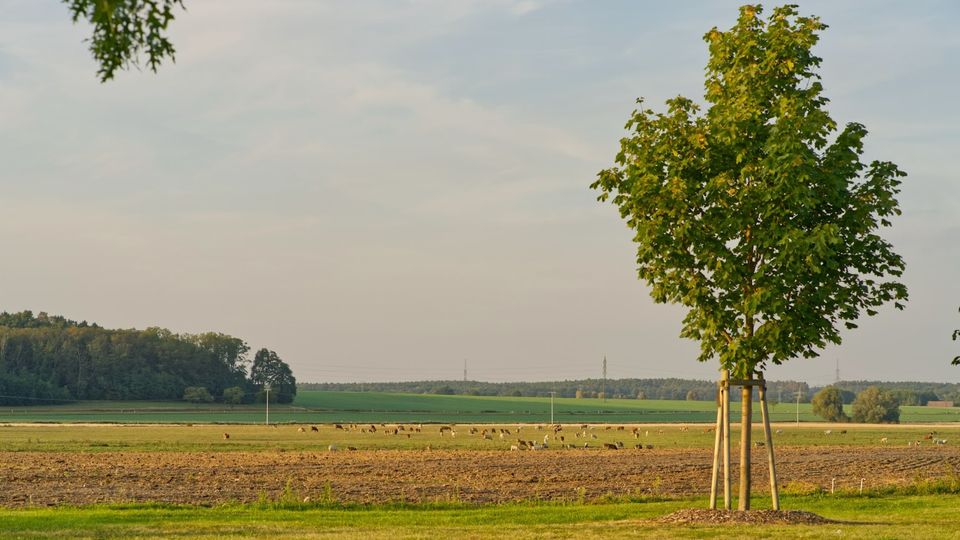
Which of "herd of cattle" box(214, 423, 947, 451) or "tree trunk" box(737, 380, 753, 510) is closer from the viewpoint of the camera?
"tree trunk" box(737, 380, 753, 510)

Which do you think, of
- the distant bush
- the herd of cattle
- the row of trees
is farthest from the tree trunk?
the row of trees

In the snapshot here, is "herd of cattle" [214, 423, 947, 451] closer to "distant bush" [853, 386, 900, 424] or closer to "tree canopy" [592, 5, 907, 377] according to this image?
"tree canopy" [592, 5, 907, 377]

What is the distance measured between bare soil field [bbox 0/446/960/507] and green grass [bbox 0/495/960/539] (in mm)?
3934

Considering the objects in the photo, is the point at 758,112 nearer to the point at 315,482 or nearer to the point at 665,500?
the point at 665,500

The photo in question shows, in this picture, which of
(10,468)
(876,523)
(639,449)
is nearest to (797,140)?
(876,523)

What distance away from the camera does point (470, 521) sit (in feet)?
87.4

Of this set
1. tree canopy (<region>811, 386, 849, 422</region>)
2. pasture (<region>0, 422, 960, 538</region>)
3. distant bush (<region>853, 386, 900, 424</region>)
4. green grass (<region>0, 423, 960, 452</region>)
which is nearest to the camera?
pasture (<region>0, 422, 960, 538</region>)

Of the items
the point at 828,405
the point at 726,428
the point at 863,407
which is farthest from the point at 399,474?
the point at 863,407

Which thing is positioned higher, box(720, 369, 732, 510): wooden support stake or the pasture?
box(720, 369, 732, 510): wooden support stake

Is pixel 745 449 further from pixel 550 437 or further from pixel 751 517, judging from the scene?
pixel 550 437

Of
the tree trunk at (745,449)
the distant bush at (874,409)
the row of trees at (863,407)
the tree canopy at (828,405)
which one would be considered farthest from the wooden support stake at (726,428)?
the tree canopy at (828,405)

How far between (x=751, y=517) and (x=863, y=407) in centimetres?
17317

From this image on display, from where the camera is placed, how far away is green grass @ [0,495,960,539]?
71.6 feet

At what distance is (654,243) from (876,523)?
24.1 ft
